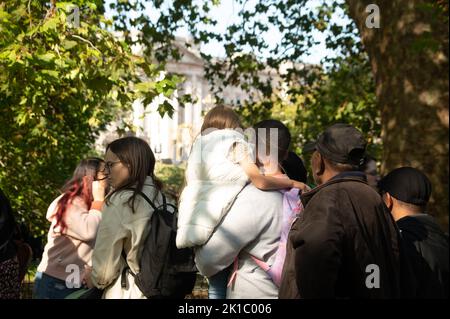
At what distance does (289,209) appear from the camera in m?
3.65

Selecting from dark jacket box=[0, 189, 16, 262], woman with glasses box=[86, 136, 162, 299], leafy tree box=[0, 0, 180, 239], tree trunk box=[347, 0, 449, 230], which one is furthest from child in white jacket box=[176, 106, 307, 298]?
tree trunk box=[347, 0, 449, 230]

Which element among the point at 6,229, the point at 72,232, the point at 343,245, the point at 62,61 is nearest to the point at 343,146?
the point at 343,245

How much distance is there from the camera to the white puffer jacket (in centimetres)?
354

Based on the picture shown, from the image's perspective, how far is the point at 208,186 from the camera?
12.1 feet

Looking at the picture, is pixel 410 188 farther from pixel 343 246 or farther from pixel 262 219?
pixel 343 246

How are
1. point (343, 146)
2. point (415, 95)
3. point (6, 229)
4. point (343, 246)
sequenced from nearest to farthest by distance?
point (343, 246) < point (343, 146) < point (6, 229) < point (415, 95)

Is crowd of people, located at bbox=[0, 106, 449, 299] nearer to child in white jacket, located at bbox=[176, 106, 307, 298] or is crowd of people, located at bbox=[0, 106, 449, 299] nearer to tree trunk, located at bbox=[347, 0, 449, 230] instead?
child in white jacket, located at bbox=[176, 106, 307, 298]

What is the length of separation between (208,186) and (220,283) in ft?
1.81

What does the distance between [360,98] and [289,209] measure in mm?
10776

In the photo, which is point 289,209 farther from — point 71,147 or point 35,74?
point 71,147

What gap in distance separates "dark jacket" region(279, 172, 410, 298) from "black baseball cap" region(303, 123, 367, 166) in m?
0.11

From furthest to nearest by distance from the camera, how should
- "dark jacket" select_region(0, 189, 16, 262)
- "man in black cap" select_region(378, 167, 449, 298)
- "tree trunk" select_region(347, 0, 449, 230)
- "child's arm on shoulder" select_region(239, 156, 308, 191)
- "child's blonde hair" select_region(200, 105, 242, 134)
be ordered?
"tree trunk" select_region(347, 0, 449, 230) < "child's blonde hair" select_region(200, 105, 242, 134) < "dark jacket" select_region(0, 189, 16, 262) < "child's arm on shoulder" select_region(239, 156, 308, 191) < "man in black cap" select_region(378, 167, 449, 298)

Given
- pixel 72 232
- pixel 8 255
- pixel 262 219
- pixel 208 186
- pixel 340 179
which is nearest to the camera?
pixel 340 179
